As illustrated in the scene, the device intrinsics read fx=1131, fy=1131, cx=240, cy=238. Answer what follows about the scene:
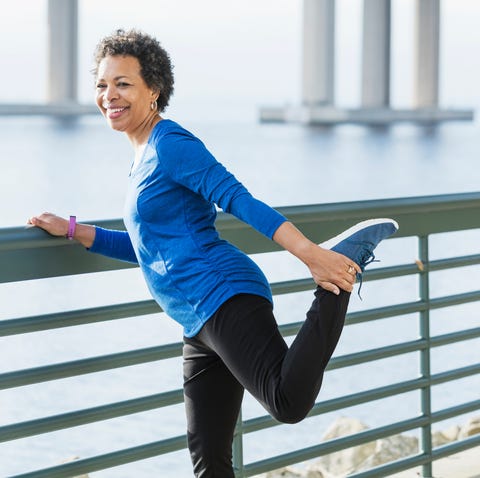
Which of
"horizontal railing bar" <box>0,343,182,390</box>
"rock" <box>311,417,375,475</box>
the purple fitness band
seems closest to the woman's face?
the purple fitness band

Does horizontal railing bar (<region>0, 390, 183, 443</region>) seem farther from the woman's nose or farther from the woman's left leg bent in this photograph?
the woman's nose

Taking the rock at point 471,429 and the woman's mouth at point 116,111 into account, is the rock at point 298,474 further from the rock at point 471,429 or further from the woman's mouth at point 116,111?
the woman's mouth at point 116,111

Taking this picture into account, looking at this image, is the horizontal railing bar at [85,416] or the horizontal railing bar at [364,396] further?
the horizontal railing bar at [364,396]

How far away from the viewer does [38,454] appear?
31.3ft

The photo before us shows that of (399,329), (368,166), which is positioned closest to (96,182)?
(368,166)

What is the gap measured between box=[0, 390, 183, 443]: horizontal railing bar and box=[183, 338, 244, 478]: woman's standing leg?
0.29 meters

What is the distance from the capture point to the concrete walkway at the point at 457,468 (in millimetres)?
3885

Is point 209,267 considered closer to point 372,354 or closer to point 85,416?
point 85,416

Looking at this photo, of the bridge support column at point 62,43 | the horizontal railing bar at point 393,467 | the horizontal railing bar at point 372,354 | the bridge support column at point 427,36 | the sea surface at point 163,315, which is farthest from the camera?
the bridge support column at point 427,36

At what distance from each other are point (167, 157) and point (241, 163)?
149 feet

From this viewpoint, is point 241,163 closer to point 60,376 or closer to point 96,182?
point 96,182

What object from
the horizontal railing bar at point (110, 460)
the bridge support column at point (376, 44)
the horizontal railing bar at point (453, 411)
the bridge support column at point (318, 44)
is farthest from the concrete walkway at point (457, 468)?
the bridge support column at point (376, 44)

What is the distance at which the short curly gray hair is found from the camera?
256cm

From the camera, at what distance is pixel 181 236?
2451 millimetres
